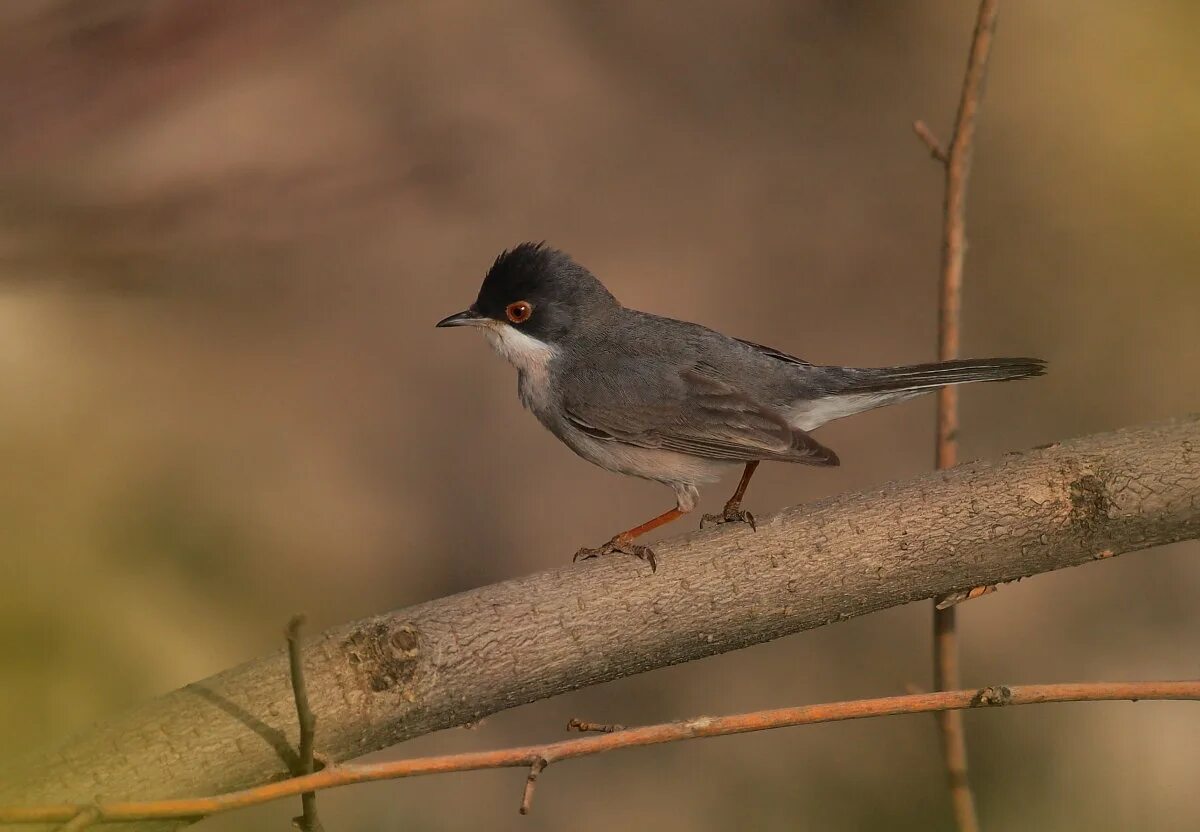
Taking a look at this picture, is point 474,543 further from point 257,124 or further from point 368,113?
point 257,124

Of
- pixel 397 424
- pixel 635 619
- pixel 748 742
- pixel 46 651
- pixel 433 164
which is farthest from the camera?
pixel 397 424

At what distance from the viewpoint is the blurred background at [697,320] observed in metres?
3.74

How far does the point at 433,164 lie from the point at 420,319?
387cm

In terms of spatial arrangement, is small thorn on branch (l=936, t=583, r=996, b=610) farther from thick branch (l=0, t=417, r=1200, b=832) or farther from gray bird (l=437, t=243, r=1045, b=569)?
gray bird (l=437, t=243, r=1045, b=569)

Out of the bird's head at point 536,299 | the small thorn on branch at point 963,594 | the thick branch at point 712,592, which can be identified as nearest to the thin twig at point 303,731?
the thick branch at point 712,592

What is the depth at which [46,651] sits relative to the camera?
1094 mm

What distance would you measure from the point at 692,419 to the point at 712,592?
1253mm

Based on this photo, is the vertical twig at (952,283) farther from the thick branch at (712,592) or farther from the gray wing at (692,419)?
the gray wing at (692,419)

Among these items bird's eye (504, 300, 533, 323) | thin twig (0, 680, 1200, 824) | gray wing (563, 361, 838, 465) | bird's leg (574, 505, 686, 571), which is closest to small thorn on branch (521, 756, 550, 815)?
thin twig (0, 680, 1200, 824)

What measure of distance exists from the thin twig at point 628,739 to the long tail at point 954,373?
1.27m

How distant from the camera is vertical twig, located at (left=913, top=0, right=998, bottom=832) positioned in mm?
2838

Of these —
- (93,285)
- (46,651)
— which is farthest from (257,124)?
(46,651)

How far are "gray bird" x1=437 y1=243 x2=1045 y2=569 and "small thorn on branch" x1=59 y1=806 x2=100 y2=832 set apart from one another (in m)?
2.21

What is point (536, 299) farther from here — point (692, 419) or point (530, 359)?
point (692, 419)
